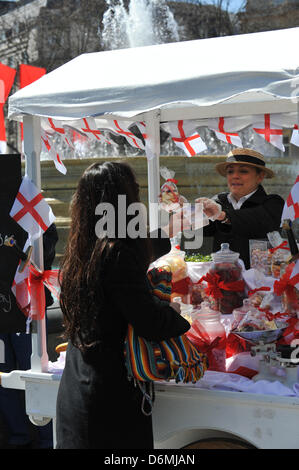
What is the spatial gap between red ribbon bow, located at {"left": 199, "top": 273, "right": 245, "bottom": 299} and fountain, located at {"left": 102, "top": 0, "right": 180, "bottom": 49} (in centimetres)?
1543

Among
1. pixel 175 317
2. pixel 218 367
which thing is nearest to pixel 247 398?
pixel 218 367

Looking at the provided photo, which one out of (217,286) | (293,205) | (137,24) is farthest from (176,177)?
(137,24)

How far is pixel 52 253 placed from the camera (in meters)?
4.24

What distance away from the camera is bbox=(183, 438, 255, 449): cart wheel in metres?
2.65

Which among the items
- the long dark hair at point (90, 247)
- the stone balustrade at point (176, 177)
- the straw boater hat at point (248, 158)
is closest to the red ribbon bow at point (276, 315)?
the long dark hair at point (90, 247)

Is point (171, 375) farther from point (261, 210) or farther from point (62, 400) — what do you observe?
point (261, 210)

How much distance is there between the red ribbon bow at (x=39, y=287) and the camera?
3146 millimetres

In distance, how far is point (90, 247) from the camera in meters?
2.30

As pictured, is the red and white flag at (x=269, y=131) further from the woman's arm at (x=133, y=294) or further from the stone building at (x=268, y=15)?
the stone building at (x=268, y=15)

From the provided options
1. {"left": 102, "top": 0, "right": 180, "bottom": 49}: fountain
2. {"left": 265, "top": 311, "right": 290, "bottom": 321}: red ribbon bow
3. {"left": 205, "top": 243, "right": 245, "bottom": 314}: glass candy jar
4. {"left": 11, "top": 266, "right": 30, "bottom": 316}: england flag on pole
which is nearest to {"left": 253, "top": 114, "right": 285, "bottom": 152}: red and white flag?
{"left": 205, "top": 243, "right": 245, "bottom": 314}: glass candy jar

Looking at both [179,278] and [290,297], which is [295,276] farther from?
[179,278]

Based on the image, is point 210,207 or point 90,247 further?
point 210,207

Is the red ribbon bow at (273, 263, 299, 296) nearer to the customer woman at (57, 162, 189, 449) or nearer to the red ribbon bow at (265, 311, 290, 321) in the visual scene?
the red ribbon bow at (265, 311, 290, 321)

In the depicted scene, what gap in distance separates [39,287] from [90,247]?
0.98 metres
